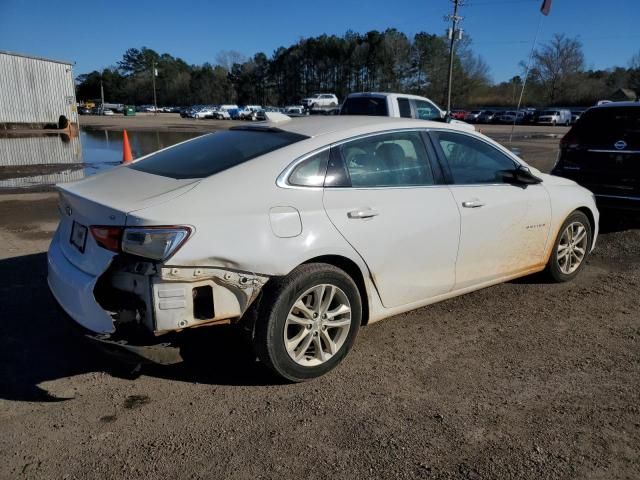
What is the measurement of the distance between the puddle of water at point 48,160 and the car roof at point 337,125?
686 cm

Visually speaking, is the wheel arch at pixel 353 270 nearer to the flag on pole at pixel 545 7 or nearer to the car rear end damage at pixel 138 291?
the car rear end damage at pixel 138 291

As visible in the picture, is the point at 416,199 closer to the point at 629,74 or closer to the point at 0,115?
the point at 0,115

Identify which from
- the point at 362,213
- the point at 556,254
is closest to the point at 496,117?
the point at 556,254

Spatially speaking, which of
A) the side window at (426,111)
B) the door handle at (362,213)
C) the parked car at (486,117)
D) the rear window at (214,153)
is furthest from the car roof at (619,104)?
the parked car at (486,117)

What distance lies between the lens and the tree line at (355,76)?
8262 cm

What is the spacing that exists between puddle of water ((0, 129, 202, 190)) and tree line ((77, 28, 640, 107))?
50.8 meters

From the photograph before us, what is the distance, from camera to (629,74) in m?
80.6

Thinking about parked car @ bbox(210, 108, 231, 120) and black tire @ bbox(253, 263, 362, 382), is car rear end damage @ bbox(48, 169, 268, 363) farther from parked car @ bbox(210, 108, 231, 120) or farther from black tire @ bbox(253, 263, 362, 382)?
parked car @ bbox(210, 108, 231, 120)

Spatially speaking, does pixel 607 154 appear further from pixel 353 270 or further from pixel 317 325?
pixel 317 325

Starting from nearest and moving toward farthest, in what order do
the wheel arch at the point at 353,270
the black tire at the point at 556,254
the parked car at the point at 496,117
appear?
1. the wheel arch at the point at 353,270
2. the black tire at the point at 556,254
3. the parked car at the point at 496,117

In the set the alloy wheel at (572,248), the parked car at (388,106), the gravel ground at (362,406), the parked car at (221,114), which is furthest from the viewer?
the parked car at (221,114)

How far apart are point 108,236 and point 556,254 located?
394 cm

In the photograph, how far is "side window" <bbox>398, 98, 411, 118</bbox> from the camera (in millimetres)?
12250

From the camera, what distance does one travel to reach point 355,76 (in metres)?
110
